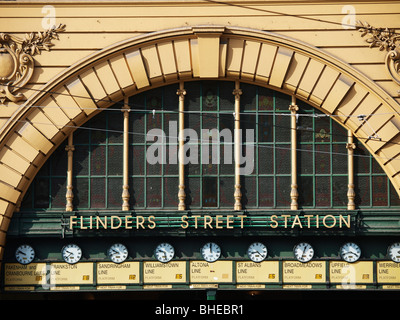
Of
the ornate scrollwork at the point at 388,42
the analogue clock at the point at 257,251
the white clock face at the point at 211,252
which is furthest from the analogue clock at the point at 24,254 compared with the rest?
the ornate scrollwork at the point at 388,42

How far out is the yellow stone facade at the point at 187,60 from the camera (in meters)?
37.6

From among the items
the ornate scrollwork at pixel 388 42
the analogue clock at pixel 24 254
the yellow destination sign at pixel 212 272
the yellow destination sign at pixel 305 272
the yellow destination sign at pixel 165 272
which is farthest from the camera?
the analogue clock at pixel 24 254

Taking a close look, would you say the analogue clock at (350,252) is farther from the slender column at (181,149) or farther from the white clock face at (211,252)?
the slender column at (181,149)

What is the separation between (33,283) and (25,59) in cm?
939

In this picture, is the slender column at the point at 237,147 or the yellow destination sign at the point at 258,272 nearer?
the yellow destination sign at the point at 258,272

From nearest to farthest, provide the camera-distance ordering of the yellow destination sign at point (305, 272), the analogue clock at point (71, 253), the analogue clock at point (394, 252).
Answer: the analogue clock at point (394, 252)
the yellow destination sign at point (305, 272)
the analogue clock at point (71, 253)

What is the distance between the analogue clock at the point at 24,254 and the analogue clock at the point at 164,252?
17.2 ft

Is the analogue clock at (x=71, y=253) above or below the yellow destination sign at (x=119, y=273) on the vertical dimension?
above

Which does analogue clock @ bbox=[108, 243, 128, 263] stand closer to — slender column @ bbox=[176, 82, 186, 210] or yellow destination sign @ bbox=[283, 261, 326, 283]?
slender column @ bbox=[176, 82, 186, 210]

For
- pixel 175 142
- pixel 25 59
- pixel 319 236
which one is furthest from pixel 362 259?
pixel 25 59

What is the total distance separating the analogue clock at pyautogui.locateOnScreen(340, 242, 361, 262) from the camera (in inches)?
1465

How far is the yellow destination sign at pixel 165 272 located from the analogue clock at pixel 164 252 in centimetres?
22

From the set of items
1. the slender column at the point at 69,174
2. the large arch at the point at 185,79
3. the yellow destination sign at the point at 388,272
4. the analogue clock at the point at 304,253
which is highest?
the large arch at the point at 185,79

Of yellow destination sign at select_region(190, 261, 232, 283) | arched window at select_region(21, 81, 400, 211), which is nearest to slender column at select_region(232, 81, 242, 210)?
arched window at select_region(21, 81, 400, 211)
